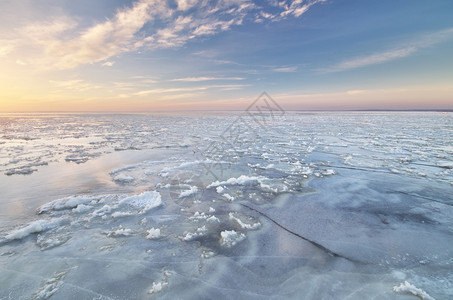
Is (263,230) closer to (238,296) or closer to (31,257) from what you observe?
(238,296)

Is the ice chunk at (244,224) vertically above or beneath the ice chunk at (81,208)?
beneath

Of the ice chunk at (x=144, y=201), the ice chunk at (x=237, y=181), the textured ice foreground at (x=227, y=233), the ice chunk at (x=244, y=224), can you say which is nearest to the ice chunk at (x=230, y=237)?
the textured ice foreground at (x=227, y=233)

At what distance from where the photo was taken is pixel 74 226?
331 centimetres

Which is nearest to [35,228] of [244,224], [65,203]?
[65,203]

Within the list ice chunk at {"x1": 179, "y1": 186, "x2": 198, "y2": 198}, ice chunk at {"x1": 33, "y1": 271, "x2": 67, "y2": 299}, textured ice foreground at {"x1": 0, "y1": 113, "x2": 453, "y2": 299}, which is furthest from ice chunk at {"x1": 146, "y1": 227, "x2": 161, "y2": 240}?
ice chunk at {"x1": 179, "y1": 186, "x2": 198, "y2": 198}

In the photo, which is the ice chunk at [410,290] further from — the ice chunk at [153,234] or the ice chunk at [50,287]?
the ice chunk at [50,287]

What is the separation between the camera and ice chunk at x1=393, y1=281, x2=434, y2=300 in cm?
195

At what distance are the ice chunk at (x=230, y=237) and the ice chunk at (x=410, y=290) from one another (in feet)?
5.72

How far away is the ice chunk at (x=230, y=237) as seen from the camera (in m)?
2.84

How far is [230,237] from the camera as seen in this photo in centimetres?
296

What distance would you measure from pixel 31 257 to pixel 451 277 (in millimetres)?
4849

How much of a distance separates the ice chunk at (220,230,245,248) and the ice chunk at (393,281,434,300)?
1.74m

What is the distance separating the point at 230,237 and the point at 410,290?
6.49ft

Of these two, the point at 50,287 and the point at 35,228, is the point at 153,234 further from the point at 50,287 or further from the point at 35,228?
the point at 35,228
